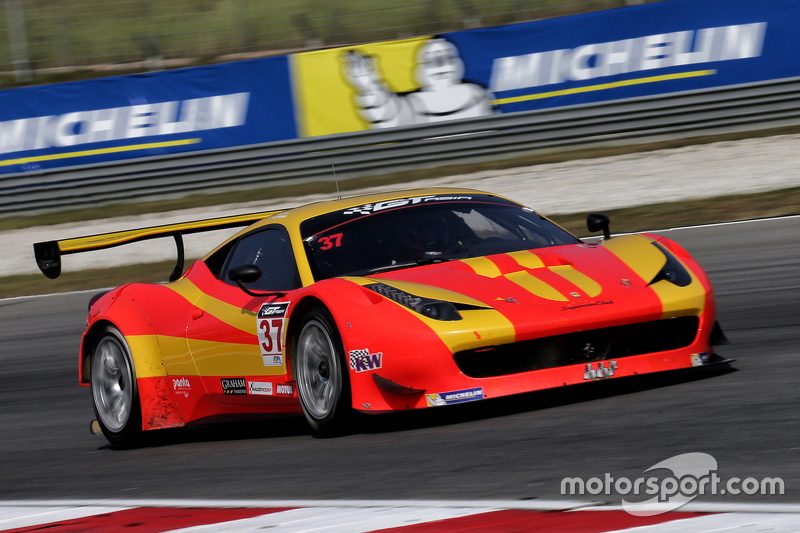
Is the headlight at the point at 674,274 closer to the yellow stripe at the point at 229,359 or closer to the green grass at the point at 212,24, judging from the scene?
the yellow stripe at the point at 229,359

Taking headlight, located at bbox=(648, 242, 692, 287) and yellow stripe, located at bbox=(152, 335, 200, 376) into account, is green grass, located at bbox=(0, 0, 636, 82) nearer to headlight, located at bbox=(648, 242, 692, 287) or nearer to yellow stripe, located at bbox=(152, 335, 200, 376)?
yellow stripe, located at bbox=(152, 335, 200, 376)

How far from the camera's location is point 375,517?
4105 mm

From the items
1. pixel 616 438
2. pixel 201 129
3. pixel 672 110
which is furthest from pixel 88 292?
pixel 616 438

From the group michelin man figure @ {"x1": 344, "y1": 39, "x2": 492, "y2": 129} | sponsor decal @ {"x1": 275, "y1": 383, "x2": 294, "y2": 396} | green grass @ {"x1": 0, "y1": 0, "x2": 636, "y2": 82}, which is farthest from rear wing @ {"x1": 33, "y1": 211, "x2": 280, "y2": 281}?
green grass @ {"x1": 0, "y1": 0, "x2": 636, "y2": 82}

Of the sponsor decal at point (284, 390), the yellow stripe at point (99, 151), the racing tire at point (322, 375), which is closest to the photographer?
the racing tire at point (322, 375)

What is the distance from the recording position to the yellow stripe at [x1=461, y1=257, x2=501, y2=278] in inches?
230

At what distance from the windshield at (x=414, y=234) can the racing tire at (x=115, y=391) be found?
4.59ft

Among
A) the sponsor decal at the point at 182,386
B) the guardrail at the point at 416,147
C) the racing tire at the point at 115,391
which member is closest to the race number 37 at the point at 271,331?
the sponsor decal at the point at 182,386

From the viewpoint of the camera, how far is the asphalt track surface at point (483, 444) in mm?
4484

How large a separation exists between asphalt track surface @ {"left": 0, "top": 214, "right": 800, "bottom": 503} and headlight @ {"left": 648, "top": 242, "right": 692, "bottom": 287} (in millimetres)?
467

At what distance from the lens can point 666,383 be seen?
600 cm

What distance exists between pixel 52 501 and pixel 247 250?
6.59ft

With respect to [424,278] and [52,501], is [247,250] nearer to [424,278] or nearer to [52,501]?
[424,278]

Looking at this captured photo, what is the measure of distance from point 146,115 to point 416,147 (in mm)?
4024
